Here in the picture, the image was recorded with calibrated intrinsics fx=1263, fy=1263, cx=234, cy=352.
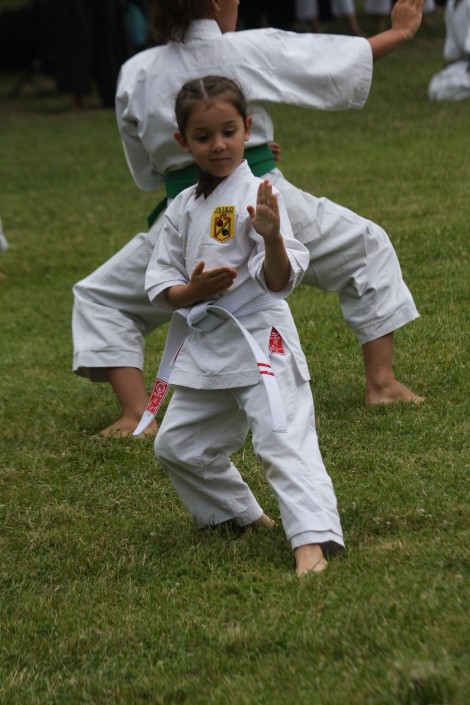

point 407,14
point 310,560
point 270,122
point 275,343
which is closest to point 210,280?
point 275,343

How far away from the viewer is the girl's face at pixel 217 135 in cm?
371

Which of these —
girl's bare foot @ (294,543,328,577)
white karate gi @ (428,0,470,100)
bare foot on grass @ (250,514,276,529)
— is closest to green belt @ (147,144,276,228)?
bare foot on grass @ (250,514,276,529)

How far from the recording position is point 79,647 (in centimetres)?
349

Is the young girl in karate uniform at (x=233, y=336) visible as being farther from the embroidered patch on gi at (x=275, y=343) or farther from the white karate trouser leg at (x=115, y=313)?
the white karate trouser leg at (x=115, y=313)

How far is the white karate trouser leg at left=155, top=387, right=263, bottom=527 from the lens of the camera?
3840mm

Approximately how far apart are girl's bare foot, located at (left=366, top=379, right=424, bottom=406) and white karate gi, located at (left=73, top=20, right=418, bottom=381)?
212mm

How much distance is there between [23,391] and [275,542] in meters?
2.70

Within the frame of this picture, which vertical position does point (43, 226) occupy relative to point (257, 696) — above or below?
below

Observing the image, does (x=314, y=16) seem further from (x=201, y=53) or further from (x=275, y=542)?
(x=275, y=542)

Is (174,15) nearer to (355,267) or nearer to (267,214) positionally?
(355,267)

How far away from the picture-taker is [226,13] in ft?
15.5

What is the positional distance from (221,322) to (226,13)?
151cm

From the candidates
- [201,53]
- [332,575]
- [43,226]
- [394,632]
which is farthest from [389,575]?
[43,226]

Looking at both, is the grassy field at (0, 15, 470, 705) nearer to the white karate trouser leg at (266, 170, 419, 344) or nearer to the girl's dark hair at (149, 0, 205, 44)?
the white karate trouser leg at (266, 170, 419, 344)
